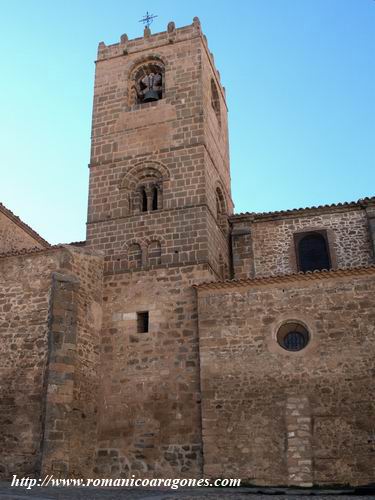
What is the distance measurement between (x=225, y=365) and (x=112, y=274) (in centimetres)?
418

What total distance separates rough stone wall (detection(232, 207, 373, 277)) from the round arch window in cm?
364

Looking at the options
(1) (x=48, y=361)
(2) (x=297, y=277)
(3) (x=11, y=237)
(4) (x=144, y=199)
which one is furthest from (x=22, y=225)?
(2) (x=297, y=277)

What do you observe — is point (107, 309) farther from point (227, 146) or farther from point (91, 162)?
point (227, 146)

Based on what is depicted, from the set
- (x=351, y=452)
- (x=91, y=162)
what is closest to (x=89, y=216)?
(x=91, y=162)

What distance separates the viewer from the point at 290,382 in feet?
39.9

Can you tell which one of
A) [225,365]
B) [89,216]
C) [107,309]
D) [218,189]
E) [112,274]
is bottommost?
[225,365]

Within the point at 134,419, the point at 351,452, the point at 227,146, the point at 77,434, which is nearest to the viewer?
the point at 351,452

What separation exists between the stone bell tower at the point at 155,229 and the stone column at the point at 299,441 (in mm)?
2055

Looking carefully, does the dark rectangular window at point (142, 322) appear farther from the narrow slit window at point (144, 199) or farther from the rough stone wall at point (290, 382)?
the narrow slit window at point (144, 199)

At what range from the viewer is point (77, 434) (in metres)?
12.2

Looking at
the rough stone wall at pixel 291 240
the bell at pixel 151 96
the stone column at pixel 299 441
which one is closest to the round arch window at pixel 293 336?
the stone column at pixel 299 441

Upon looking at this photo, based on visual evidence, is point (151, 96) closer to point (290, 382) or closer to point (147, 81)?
point (147, 81)

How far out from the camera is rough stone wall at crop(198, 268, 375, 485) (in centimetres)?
1140

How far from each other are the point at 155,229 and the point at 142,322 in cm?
265
